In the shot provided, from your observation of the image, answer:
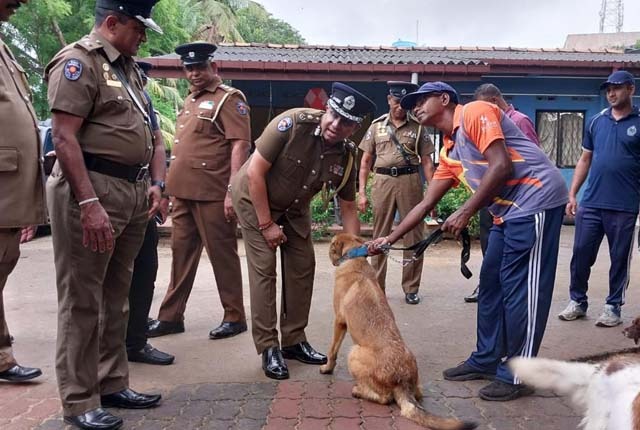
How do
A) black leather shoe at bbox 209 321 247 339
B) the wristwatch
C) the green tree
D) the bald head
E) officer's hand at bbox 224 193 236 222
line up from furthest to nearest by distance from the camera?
1. the green tree
2. the bald head
3. black leather shoe at bbox 209 321 247 339
4. officer's hand at bbox 224 193 236 222
5. the wristwatch

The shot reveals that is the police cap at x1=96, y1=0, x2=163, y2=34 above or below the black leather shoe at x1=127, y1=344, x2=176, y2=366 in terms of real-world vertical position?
above

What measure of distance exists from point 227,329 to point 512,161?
2.60 meters

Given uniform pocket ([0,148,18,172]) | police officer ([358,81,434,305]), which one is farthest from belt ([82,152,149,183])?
police officer ([358,81,434,305])

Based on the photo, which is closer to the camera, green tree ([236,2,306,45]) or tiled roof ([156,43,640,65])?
tiled roof ([156,43,640,65])

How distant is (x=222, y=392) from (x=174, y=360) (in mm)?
739

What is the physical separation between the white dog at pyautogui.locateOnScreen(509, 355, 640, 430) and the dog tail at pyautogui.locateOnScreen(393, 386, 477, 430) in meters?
0.69

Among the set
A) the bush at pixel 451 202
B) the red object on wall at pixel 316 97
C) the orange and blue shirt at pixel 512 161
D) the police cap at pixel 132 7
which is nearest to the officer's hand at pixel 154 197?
the police cap at pixel 132 7

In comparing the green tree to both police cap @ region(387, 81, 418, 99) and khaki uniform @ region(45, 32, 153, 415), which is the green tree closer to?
police cap @ region(387, 81, 418, 99)

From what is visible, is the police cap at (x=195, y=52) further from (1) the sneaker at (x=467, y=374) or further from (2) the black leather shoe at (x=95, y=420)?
(1) the sneaker at (x=467, y=374)

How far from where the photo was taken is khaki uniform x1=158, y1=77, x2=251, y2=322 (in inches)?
181

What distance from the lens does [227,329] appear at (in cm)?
474

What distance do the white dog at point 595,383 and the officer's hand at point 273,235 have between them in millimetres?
1885

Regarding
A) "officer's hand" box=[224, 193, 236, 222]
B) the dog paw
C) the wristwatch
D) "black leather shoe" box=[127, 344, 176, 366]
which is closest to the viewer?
the wristwatch

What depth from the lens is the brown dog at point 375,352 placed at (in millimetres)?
3203
